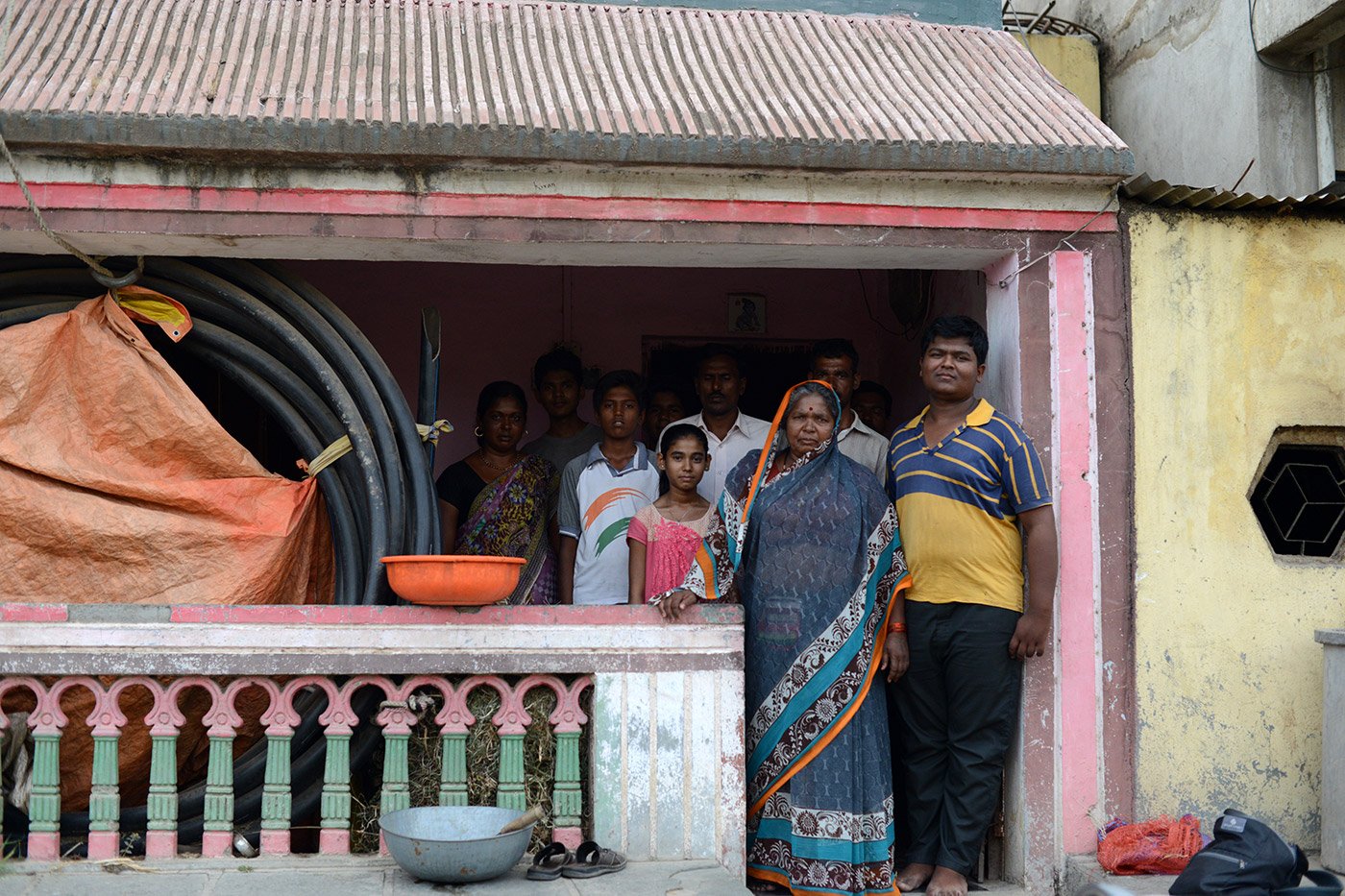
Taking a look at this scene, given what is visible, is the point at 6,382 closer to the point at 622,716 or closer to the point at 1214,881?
the point at 622,716

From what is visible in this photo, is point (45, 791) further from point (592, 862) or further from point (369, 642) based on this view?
point (592, 862)

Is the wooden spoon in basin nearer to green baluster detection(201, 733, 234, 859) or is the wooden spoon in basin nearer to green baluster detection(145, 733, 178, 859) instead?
green baluster detection(201, 733, 234, 859)

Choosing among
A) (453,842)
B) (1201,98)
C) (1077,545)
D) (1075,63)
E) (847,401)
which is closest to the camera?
(453,842)

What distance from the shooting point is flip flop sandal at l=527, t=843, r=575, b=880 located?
13.7 ft

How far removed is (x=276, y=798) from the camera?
436 centimetres

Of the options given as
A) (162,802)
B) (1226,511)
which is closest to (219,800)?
(162,802)

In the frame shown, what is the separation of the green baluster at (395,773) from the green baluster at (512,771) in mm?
309

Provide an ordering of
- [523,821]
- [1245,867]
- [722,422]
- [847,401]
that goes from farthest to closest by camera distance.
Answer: [722,422]
[847,401]
[523,821]
[1245,867]

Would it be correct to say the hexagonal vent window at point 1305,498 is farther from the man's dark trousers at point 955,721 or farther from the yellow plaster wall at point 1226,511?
the man's dark trousers at point 955,721

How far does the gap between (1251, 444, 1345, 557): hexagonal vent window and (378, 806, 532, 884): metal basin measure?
3.07 metres

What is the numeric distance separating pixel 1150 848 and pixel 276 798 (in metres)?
2.91

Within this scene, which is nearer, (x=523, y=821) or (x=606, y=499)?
(x=523, y=821)

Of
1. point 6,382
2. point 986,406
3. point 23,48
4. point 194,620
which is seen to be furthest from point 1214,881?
point 23,48

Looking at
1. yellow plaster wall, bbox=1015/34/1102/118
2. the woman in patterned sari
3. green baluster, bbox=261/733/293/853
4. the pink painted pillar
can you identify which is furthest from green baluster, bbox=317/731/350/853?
yellow plaster wall, bbox=1015/34/1102/118
